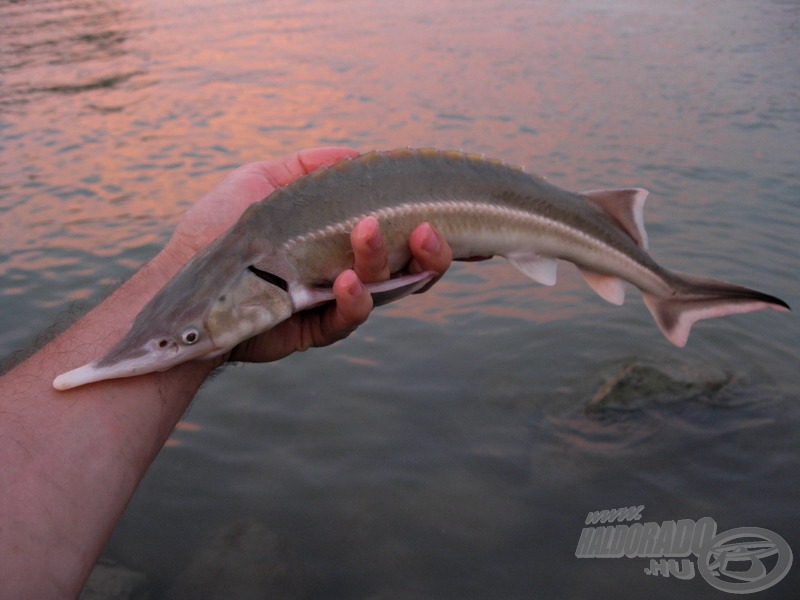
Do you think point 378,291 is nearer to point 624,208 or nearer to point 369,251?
point 369,251

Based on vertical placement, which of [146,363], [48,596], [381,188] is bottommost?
[48,596]

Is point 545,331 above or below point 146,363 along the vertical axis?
below

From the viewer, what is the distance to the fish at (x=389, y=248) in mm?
1976

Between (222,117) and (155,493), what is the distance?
7617mm

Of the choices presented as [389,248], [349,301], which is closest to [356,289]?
[349,301]

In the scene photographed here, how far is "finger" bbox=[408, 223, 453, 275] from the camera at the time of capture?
244 cm

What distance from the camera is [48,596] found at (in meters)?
1.63

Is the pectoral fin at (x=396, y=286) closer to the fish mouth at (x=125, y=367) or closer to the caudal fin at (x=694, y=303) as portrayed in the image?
the fish mouth at (x=125, y=367)

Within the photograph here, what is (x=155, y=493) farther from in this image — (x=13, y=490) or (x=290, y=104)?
(x=290, y=104)

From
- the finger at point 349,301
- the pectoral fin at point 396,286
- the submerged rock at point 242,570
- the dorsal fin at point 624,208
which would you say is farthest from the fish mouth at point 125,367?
the dorsal fin at point 624,208

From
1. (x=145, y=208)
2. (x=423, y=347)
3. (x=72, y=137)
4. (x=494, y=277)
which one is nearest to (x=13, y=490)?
(x=423, y=347)

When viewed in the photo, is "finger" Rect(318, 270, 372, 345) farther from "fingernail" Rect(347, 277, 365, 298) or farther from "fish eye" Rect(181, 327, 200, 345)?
"fish eye" Rect(181, 327, 200, 345)

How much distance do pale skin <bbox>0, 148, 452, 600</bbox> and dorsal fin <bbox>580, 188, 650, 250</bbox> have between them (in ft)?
2.72

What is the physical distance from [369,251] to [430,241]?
262mm
